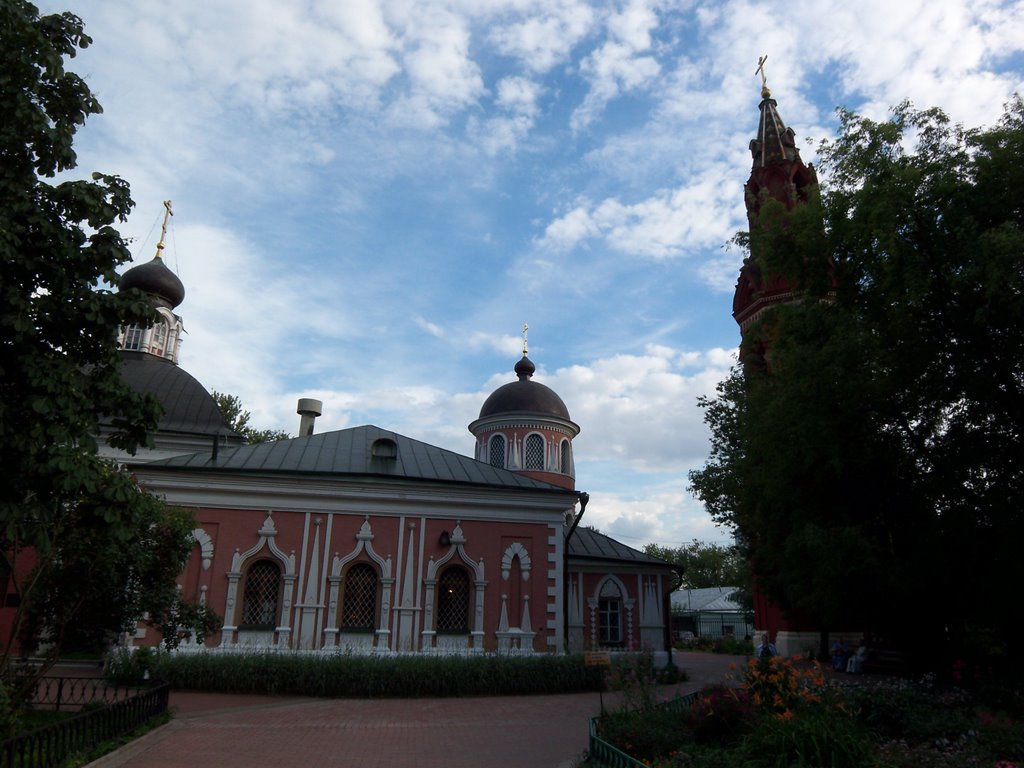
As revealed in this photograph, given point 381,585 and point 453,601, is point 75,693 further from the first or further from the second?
point 453,601

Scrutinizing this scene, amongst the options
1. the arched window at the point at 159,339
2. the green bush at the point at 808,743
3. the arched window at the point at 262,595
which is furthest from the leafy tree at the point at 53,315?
the arched window at the point at 159,339

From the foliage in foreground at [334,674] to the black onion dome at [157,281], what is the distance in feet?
59.2

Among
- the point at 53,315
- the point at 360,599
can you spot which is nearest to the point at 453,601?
the point at 360,599

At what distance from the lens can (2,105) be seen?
7.43m

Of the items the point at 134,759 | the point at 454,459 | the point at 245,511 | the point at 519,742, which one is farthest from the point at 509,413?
the point at 134,759

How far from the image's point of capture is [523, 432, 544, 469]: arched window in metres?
33.8

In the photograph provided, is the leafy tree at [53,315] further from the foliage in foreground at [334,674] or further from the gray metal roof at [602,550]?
the gray metal roof at [602,550]

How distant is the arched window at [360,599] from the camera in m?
17.9

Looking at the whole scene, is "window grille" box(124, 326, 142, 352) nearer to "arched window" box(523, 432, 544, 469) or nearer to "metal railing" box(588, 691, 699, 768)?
"arched window" box(523, 432, 544, 469)

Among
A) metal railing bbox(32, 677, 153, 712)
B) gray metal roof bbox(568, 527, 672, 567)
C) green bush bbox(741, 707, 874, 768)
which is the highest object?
gray metal roof bbox(568, 527, 672, 567)

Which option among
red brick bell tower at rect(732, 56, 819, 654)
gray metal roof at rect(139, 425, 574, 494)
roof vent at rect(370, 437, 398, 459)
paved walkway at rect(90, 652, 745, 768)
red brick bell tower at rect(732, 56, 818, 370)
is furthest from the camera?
red brick bell tower at rect(732, 56, 818, 370)

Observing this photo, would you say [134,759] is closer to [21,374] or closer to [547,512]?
[21,374]

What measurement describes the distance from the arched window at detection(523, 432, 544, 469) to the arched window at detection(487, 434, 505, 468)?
1.16 meters

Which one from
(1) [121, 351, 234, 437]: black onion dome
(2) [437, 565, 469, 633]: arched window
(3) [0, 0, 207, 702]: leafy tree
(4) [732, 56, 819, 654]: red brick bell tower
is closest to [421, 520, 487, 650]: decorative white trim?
(2) [437, 565, 469, 633]: arched window
